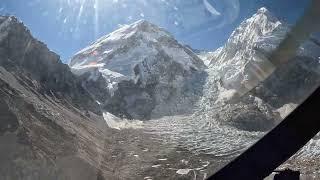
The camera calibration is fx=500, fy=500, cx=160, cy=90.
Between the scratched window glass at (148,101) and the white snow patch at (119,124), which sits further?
the white snow patch at (119,124)

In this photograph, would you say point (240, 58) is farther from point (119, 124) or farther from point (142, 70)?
point (119, 124)

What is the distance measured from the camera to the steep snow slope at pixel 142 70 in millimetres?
96525

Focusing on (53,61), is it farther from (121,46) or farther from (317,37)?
(121,46)

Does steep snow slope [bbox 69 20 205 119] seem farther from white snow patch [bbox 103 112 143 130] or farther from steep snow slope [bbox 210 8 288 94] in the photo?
white snow patch [bbox 103 112 143 130]

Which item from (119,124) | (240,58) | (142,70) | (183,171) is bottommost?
(183,171)

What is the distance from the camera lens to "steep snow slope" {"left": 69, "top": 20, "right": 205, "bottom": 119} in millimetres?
96525

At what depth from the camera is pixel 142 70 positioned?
11962 cm

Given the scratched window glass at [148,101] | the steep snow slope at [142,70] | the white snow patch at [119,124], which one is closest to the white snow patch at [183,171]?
the scratched window glass at [148,101]

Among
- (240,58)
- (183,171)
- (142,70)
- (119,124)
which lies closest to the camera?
(183,171)

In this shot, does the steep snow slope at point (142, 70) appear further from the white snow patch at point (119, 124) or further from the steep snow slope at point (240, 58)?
the white snow patch at point (119, 124)

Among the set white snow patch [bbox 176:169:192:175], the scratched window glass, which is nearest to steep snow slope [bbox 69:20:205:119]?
the scratched window glass

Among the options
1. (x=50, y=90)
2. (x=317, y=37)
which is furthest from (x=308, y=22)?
(x=50, y=90)

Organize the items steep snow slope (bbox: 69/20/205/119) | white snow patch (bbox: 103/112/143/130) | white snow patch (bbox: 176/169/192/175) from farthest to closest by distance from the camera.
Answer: steep snow slope (bbox: 69/20/205/119)
white snow patch (bbox: 103/112/143/130)
white snow patch (bbox: 176/169/192/175)

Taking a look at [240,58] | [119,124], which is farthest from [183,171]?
[240,58]
